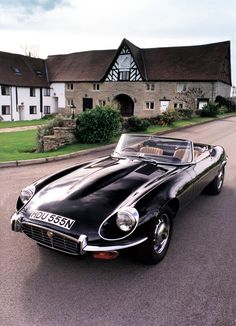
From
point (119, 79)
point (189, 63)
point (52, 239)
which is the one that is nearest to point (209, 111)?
point (189, 63)

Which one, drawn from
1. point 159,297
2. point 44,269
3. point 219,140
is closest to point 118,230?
point 159,297

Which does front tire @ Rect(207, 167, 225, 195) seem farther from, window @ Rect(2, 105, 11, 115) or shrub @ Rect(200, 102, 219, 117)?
window @ Rect(2, 105, 11, 115)

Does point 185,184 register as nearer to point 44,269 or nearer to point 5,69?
point 44,269

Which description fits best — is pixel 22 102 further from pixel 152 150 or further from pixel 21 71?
pixel 152 150

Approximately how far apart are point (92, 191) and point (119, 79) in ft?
123

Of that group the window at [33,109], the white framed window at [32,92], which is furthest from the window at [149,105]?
the white framed window at [32,92]

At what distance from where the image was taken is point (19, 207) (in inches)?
165

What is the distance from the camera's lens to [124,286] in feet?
11.2

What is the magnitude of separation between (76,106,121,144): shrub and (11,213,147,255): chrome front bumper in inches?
355

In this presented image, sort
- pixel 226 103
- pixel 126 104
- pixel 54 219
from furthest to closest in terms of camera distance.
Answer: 1. pixel 126 104
2. pixel 226 103
3. pixel 54 219

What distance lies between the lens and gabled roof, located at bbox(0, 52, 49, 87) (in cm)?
3762

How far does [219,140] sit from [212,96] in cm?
2154

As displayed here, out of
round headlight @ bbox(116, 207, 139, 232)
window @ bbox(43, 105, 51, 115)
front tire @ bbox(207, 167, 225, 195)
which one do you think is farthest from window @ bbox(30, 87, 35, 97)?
round headlight @ bbox(116, 207, 139, 232)

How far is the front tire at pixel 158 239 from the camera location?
11.9 feet
